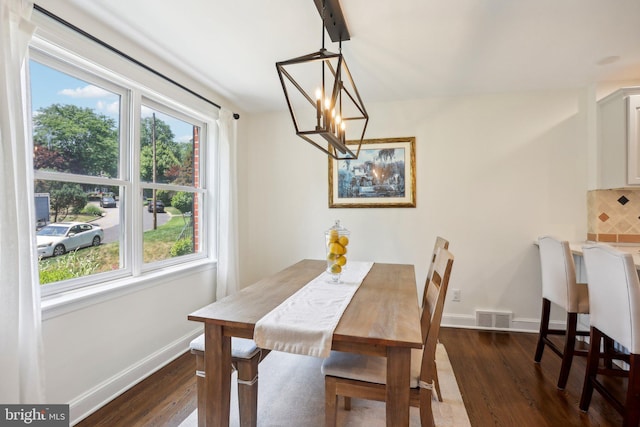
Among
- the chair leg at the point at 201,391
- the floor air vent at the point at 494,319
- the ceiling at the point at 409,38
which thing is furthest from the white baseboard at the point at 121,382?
the floor air vent at the point at 494,319

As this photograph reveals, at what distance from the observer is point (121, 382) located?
1.99 m

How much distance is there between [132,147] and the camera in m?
2.19

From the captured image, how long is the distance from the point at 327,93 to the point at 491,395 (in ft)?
9.14

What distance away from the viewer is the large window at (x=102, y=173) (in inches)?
67.5

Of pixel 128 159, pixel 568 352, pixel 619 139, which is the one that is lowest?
pixel 568 352

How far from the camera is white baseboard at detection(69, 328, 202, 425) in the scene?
5.69 feet

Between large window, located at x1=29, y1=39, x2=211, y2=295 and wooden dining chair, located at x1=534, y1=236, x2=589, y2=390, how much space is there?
3.05 meters

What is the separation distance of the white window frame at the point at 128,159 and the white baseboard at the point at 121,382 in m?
0.54

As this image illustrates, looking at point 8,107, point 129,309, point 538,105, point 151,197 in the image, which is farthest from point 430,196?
point 8,107

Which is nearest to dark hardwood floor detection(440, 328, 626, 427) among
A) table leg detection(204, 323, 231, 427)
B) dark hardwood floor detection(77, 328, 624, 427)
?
dark hardwood floor detection(77, 328, 624, 427)

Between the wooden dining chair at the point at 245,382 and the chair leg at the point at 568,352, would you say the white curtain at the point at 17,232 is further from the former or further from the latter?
the chair leg at the point at 568,352

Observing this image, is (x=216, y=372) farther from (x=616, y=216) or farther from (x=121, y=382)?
(x=616, y=216)

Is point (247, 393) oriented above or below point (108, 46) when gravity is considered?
below

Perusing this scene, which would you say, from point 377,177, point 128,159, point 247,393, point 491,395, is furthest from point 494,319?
point 128,159
